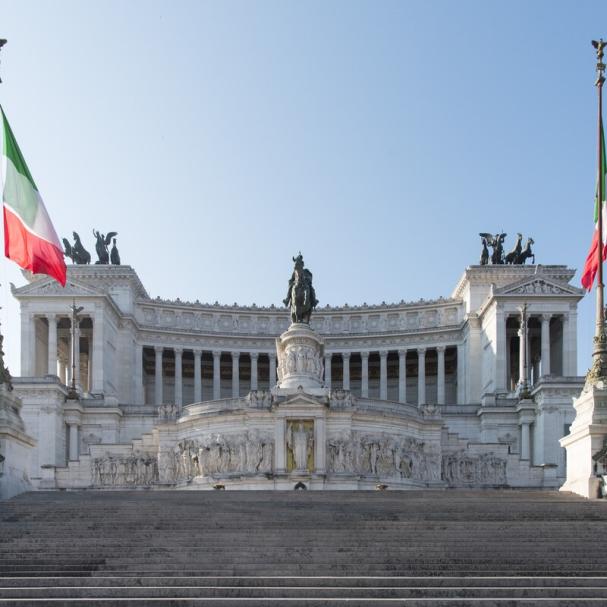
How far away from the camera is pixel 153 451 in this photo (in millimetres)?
55250

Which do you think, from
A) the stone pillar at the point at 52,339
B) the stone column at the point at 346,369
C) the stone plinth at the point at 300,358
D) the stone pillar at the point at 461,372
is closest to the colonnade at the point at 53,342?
the stone pillar at the point at 52,339

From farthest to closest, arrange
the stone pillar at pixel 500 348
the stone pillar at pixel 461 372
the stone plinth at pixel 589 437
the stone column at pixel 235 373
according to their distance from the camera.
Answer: the stone column at pixel 235 373 → the stone pillar at pixel 461 372 → the stone pillar at pixel 500 348 → the stone plinth at pixel 589 437

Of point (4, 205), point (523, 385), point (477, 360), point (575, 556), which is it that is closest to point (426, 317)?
point (477, 360)

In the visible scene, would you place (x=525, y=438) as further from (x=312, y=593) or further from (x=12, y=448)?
(x=312, y=593)

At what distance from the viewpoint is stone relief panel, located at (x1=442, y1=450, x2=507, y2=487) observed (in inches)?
2160

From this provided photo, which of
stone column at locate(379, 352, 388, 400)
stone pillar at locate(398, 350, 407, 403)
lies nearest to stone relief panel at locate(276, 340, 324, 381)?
stone pillar at locate(398, 350, 407, 403)

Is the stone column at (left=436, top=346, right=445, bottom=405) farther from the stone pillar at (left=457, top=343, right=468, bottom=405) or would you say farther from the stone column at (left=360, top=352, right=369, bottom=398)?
the stone column at (left=360, top=352, right=369, bottom=398)

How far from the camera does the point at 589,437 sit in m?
29.8

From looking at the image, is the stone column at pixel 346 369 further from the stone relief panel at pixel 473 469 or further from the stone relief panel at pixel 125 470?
the stone relief panel at pixel 125 470

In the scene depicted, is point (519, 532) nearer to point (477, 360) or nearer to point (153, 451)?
point (153, 451)

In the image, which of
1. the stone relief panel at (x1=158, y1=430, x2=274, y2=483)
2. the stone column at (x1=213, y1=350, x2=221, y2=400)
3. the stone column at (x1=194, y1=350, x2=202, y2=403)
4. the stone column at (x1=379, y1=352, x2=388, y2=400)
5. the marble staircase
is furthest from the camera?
the stone column at (x1=379, y1=352, x2=388, y2=400)

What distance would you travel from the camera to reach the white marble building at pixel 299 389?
5062 centimetres

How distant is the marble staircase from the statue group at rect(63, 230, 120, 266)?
58.6m

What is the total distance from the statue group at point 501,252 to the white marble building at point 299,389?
317 centimetres
